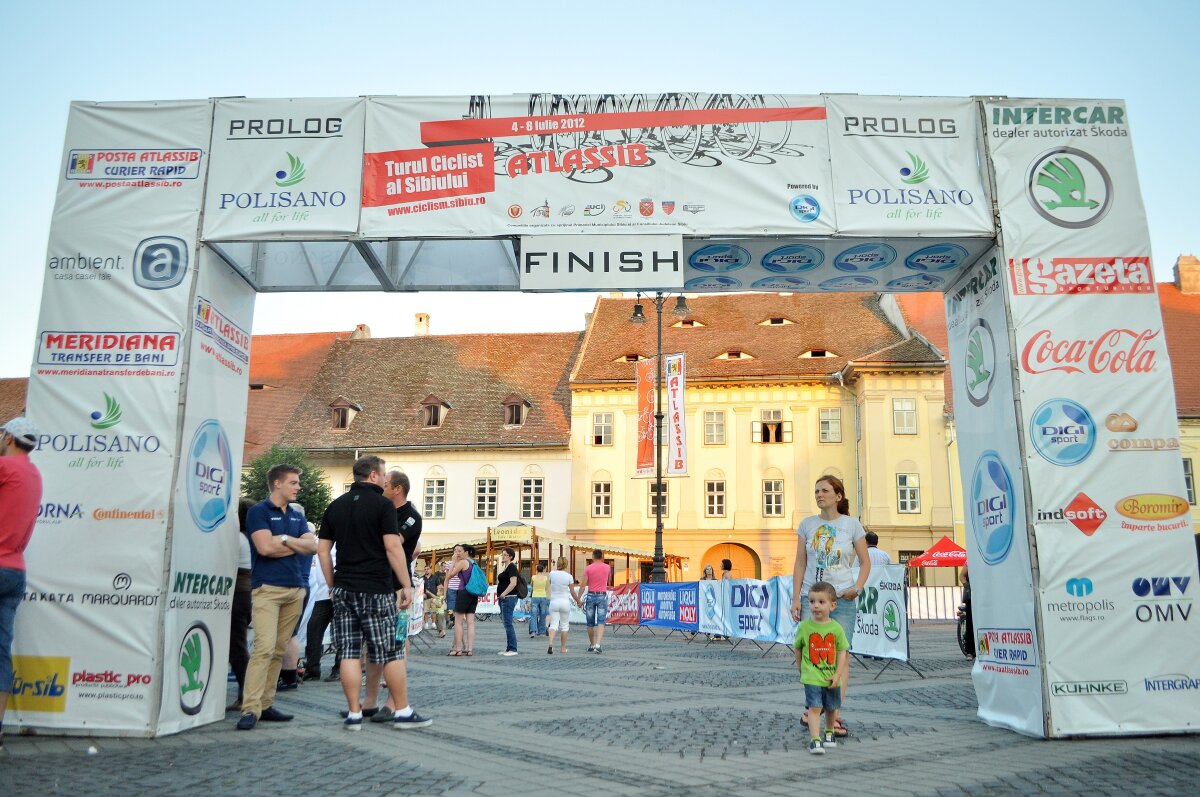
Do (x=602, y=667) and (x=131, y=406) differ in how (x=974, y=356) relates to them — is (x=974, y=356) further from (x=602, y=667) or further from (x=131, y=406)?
(x=602, y=667)

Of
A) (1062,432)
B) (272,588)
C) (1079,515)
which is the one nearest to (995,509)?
(1079,515)

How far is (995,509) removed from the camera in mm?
8609

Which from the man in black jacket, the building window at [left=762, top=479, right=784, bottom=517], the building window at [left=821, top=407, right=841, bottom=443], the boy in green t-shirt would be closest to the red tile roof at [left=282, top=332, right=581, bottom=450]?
the building window at [left=762, top=479, right=784, bottom=517]

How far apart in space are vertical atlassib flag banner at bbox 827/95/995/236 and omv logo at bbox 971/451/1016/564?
79.0 inches

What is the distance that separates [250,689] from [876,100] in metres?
7.19

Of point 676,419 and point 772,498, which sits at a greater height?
point 676,419

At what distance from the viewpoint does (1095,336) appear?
8.26 m

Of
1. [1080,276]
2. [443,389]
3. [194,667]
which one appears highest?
[443,389]

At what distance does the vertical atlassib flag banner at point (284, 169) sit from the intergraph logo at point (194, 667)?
130 inches

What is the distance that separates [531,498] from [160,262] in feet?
135

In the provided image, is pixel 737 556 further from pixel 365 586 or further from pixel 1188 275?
pixel 365 586

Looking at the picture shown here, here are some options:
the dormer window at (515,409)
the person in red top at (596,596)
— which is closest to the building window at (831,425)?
the dormer window at (515,409)

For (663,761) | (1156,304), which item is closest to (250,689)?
(663,761)

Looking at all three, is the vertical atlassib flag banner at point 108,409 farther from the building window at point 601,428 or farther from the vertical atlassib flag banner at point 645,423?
the building window at point 601,428
